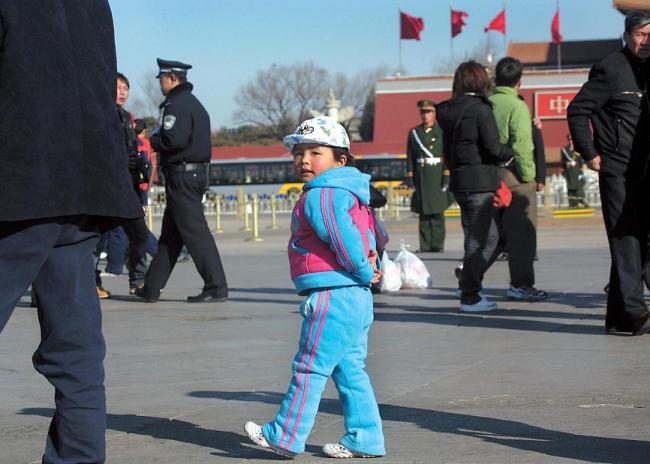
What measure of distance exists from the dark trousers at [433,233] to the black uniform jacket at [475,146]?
269 inches

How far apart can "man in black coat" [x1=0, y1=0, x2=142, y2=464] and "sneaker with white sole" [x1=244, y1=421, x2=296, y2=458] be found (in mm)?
634

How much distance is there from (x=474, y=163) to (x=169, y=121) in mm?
2481

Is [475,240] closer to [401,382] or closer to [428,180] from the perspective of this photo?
[401,382]

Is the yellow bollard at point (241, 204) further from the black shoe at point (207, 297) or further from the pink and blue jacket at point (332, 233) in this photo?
the pink and blue jacket at point (332, 233)

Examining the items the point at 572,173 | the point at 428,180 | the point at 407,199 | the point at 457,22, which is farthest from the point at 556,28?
the point at 428,180

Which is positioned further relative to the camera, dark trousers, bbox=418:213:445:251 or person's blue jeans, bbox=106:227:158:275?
dark trousers, bbox=418:213:445:251

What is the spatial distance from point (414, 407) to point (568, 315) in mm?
3715

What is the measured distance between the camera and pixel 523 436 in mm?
4680

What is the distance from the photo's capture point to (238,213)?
124 feet

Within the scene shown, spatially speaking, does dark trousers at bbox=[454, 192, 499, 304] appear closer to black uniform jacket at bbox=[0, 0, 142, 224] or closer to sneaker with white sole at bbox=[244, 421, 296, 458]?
sneaker with white sole at bbox=[244, 421, 296, 458]

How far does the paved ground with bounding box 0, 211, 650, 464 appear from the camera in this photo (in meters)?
4.60

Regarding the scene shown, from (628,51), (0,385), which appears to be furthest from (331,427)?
Answer: (628,51)

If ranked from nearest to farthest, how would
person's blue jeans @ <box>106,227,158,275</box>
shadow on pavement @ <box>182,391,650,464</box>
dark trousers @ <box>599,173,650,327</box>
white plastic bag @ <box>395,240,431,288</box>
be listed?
shadow on pavement @ <box>182,391,650,464</box>
dark trousers @ <box>599,173,650,327</box>
white plastic bag @ <box>395,240,431,288</box>
person's blue jeans @ <box>106,227,158,275</box>

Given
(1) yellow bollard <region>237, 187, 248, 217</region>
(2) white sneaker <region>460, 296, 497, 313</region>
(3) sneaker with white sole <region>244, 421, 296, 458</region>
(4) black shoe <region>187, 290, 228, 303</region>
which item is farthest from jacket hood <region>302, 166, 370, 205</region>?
(1) yellow bollard <region>237, 187, 248, 217</region>
